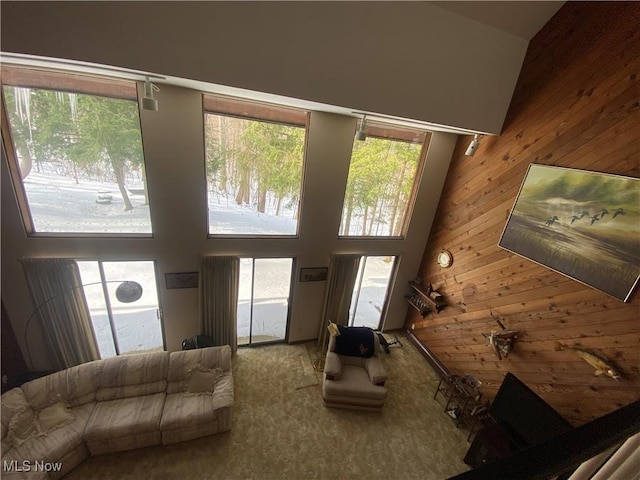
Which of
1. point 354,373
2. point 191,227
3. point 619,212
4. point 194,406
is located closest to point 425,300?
point 354,373

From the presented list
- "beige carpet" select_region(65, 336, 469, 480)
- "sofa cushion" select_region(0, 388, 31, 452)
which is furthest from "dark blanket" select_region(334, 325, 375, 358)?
"sofa cushion" select_region(0, 388, 31, 452)

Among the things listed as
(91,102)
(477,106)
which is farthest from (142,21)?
(477,106)

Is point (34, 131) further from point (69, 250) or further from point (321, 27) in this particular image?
point (321, 27)

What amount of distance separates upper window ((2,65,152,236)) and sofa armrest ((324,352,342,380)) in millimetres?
3359

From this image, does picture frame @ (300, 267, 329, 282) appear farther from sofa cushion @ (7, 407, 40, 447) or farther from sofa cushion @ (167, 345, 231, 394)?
sofa cushion @ (7, 407, 40, 447)

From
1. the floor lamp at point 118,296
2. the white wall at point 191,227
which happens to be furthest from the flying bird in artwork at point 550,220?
the floor lamp at point 118,296

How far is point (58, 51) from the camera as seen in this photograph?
2.04m

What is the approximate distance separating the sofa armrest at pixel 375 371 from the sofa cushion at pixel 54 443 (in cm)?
358

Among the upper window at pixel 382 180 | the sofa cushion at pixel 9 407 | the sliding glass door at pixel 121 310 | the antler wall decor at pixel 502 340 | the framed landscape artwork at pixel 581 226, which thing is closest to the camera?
the framed landscape artwork at pixel 581 226

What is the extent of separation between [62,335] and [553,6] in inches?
293

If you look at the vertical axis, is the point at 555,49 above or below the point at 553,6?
below

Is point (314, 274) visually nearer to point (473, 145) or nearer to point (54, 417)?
point (473, 145)

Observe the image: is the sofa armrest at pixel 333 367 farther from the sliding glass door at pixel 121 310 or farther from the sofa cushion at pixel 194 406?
the sliding glass door at pixel 121 310

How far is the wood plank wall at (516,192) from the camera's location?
2539 millimetres
